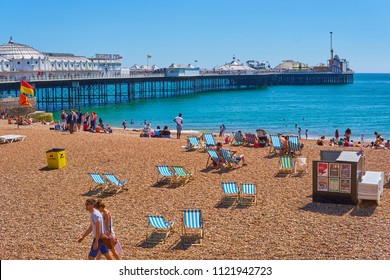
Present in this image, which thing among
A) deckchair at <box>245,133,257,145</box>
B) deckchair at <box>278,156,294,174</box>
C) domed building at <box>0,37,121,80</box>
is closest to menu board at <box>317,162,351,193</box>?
deckchair at <box>278,156,294,174</box>

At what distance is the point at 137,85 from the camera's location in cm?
10119

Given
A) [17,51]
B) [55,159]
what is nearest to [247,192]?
[55,159]

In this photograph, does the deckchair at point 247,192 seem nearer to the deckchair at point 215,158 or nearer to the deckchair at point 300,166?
the deckchair at point 300,166

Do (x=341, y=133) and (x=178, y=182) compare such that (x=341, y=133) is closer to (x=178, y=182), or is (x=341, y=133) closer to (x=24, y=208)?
(x=178, y=182)

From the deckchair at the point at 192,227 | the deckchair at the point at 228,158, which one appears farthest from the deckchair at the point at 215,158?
the deckchair at the point at 192,227

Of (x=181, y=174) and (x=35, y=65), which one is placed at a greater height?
(x=35, y=65)

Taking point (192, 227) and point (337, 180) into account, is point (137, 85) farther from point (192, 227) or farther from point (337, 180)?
point (192, 227)

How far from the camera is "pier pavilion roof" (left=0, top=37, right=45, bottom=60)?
5447 centimetres

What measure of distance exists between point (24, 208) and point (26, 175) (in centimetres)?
241

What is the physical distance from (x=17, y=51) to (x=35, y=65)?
19.1ft

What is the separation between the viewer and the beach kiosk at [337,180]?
8695 mm

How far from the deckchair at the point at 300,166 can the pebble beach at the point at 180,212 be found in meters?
0.42

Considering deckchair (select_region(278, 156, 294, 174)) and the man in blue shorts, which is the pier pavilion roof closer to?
deckchair (select_region(278, 156, 294, 174))
